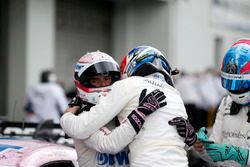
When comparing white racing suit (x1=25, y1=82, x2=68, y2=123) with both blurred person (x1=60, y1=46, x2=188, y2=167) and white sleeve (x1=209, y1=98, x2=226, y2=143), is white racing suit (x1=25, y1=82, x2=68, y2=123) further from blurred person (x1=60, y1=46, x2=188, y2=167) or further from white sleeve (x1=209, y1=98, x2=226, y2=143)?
blurred person (x1=60, y1=46, x2=188, y2=167)

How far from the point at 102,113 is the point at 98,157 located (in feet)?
1.35

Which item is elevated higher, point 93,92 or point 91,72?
point 91,72

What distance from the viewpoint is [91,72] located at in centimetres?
331

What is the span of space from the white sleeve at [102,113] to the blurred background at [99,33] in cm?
819

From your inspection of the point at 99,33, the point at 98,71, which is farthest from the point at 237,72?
the point at 99,33

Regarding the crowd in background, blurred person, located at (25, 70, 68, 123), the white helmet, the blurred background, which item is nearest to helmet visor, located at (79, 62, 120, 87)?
the white helmet

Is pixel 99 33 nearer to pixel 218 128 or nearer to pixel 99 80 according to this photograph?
pixel 218 128

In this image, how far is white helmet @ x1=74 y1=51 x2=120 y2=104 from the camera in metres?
3.31

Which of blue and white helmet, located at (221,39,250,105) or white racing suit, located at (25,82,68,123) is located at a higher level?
blue and white helmet, located at (221,39,250,105)

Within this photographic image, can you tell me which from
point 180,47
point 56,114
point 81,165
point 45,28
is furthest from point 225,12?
point 81,165

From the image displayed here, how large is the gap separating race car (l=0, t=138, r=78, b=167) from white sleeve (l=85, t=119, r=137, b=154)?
35 cm

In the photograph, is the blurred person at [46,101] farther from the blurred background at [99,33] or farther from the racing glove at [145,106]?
the racing glove at [145,106]

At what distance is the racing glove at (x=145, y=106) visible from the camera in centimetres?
287

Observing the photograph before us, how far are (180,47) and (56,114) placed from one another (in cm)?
803
